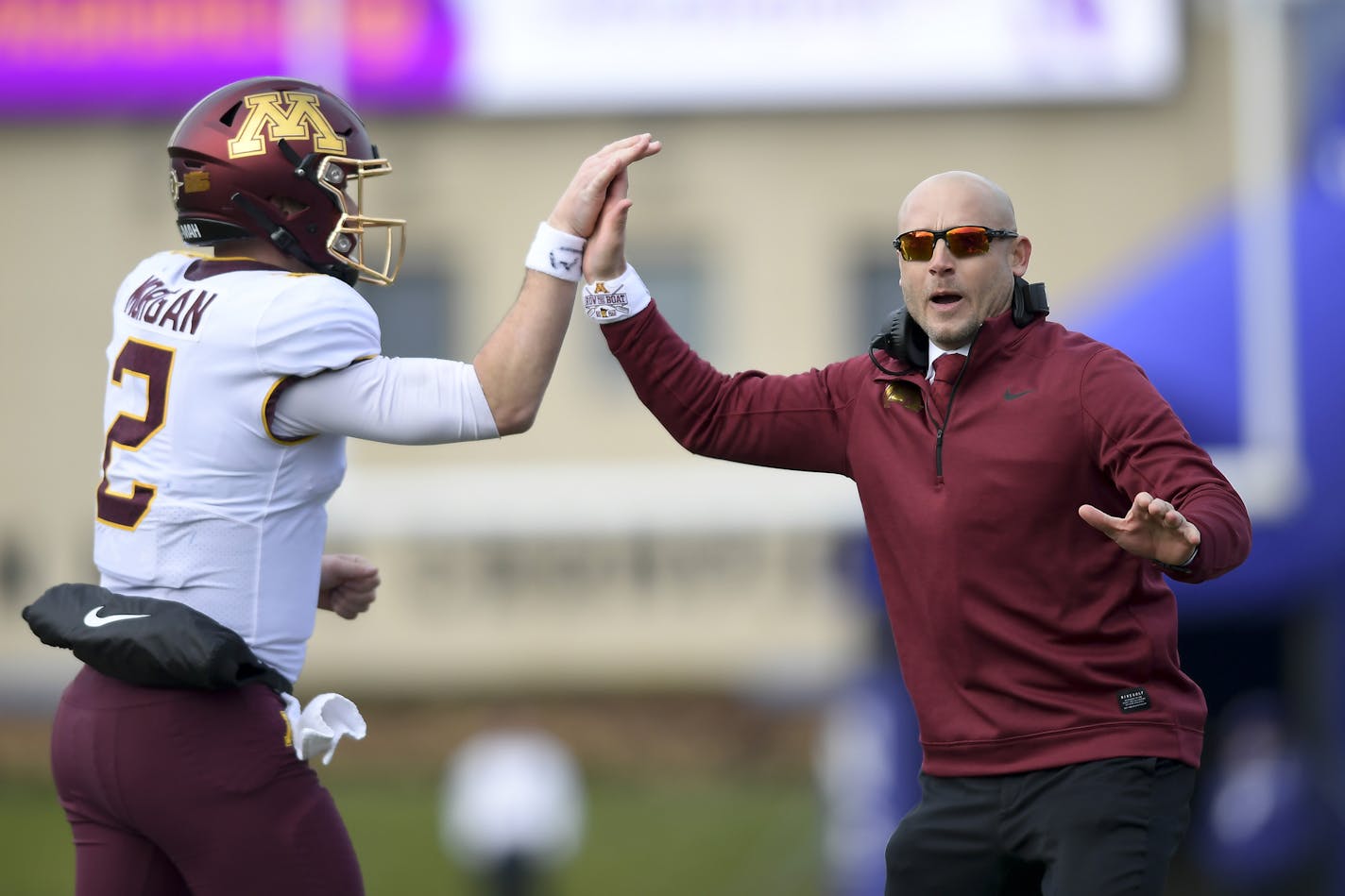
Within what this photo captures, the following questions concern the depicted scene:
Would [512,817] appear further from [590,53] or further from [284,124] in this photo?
[284,124]

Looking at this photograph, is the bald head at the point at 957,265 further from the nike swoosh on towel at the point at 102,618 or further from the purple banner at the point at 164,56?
the purple banner at the point at 164,56

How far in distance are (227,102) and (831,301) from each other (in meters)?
11.6

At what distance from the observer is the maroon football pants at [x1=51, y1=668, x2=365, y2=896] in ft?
8.80

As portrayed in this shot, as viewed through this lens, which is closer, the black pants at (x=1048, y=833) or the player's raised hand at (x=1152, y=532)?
the player's raised hand at (x=1152, y=532)

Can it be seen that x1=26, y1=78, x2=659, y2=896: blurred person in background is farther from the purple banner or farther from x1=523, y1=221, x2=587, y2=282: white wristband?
the purple banner

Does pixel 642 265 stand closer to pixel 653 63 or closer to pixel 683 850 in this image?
pixel 653 63

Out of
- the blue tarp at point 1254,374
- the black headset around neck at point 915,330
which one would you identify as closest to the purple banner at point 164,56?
the blue tarp at point 1254,374

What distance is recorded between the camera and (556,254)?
298 cm

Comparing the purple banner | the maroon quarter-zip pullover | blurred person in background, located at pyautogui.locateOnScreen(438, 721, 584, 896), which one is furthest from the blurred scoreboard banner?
the maroon quarter-zip pullover

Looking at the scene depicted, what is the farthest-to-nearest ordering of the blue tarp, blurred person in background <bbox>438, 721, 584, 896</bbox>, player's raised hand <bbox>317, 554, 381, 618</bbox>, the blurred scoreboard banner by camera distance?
the blurred scoreboard banner
blurred person in background <bbox>438, 721, 584, 896</bbox>
the blue tarp
player's raised hand <bbox>317, 554, 381, 618</bbox>

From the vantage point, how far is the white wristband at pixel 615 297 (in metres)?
3.11

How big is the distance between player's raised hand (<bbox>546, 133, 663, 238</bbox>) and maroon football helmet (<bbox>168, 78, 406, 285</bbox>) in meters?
0.29

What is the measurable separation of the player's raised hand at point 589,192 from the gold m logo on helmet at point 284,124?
37cm

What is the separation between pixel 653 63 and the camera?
39.8 ft
